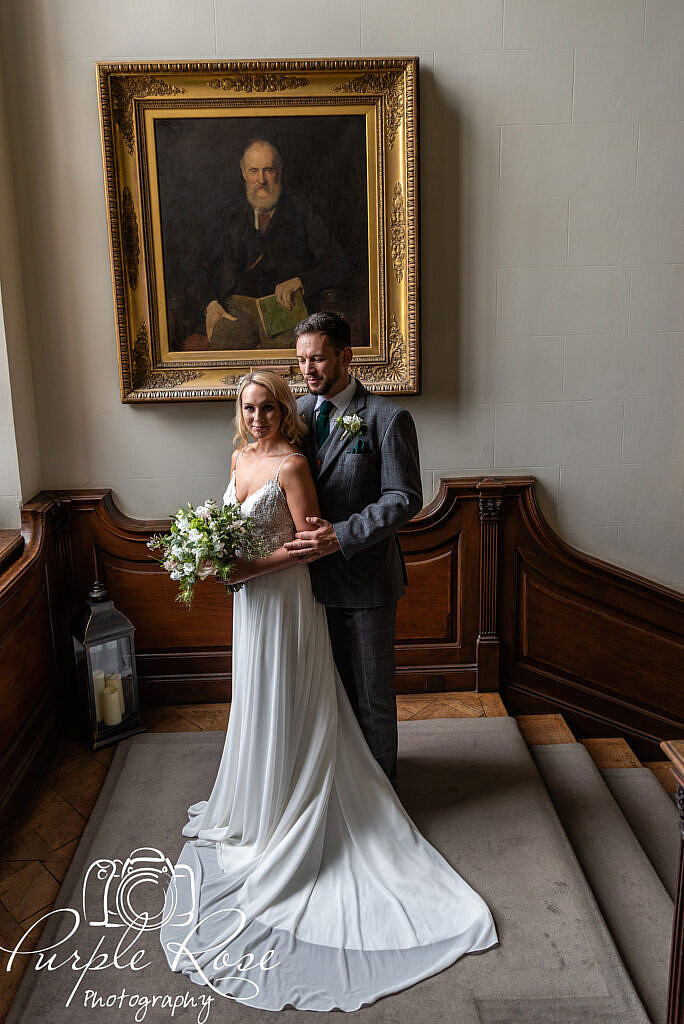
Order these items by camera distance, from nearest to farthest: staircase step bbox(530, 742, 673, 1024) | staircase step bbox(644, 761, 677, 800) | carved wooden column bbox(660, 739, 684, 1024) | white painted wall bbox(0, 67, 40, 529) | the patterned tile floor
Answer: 1. carved wooden column bbox(660, 739, 684, 1024)
2. staircase step bbox(530, 742, 673, 1024)
3. the patterned tile floor
4. white painted wall bbox(0, 67, 40, 529)
5. staircase step bbox(644, 761, 677, 800)

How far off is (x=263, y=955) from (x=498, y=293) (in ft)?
9.34

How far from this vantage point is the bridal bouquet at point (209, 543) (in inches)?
109

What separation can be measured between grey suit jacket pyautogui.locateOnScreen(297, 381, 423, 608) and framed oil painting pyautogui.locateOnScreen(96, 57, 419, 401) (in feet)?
3.35

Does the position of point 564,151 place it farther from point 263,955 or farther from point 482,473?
point 263,955

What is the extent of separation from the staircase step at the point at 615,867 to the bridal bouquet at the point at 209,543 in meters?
1.67

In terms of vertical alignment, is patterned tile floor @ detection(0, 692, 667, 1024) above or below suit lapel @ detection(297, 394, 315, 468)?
below

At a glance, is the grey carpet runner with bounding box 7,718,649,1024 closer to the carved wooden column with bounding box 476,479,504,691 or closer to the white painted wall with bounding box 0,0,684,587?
the carved wooden column with bounding box 476,479,504,691

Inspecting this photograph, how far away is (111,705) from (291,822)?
1.30 meters

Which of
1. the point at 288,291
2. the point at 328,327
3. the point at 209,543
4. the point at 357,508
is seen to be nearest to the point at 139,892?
the point at 209,543

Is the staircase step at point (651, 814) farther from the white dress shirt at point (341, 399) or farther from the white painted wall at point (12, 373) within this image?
the white painted wall at point (12, 373)

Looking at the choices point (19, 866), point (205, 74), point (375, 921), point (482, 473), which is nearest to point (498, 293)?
point (482, 473)

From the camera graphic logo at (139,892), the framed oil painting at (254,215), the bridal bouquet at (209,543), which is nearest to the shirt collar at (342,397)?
the bridal bouquet at (209,543)

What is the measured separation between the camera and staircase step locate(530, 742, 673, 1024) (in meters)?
2.73

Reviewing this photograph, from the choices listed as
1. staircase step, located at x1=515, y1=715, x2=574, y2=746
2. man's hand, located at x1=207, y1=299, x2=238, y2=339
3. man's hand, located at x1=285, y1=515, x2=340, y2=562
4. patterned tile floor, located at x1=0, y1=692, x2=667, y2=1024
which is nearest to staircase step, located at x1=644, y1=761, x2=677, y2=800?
staircase step, located at x1=515, y1=715, x2=574, y2=746
